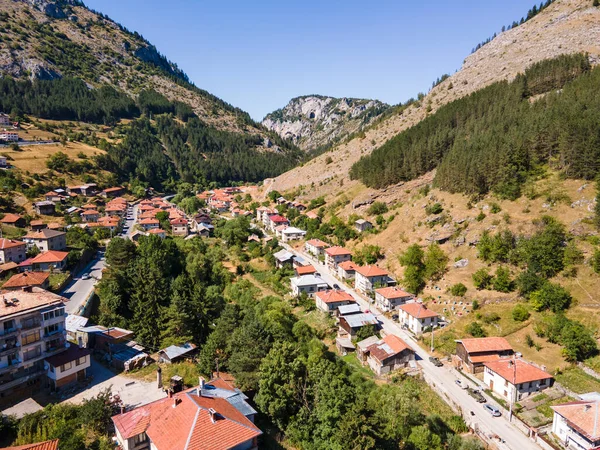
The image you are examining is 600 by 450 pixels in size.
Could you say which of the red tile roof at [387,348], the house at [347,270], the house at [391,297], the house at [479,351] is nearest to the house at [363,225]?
the house at [347,270]

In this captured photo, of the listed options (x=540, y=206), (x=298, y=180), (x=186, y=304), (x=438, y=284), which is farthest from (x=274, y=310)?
(x=298, y=180)

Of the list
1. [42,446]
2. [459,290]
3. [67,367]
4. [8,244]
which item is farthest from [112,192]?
[42,446]

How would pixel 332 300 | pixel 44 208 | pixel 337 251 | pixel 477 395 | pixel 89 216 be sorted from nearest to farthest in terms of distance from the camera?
pixel 477 395, pixel 332 300, pixel 337 251, pixel 44 208, pixel 89 216

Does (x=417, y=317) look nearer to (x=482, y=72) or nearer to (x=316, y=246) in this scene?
(x=316, y=246)

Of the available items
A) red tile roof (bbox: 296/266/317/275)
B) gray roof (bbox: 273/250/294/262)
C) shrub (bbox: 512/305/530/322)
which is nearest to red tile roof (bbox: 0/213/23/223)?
gray roof (bbox: 273/250/294/262)

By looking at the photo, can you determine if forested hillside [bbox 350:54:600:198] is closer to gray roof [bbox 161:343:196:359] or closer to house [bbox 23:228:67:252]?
gray roof [bbox 161:343:196:359]

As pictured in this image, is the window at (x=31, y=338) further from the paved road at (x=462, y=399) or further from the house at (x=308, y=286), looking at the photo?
the paved road at (x=462, y=399)

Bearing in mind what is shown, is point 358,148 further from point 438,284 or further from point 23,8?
point 23,8
